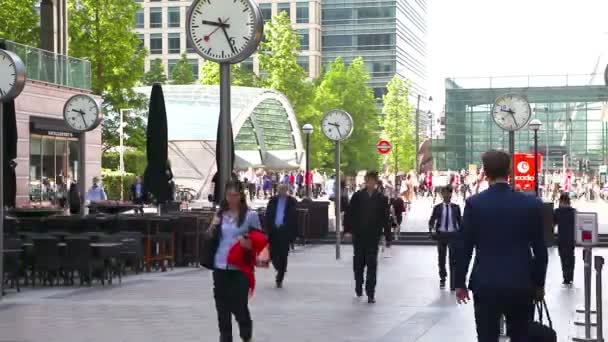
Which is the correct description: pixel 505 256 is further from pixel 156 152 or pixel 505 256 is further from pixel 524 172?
pixel 524 172

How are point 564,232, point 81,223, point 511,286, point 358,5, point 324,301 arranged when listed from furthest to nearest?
point 358,5 → point 81,223 → point 564,232 → point 324,301 → point 511,286

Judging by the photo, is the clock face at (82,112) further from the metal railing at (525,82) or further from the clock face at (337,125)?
the metal railing at (525,82)

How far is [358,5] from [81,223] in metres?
123

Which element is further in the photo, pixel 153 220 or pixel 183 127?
pixel 183 127

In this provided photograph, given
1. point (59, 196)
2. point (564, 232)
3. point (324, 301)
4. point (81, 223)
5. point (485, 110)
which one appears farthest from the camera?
point (485, 110)

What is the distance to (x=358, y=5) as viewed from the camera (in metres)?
144

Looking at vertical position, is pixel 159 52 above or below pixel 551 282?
above

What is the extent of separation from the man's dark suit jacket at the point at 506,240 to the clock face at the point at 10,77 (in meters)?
10.1

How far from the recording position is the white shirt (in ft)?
63.2

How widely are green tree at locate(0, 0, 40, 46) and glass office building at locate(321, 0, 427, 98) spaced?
8735 centimetres

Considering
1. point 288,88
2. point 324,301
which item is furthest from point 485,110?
point 324,301

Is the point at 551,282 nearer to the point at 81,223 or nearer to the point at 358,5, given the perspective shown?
the point at 81,223

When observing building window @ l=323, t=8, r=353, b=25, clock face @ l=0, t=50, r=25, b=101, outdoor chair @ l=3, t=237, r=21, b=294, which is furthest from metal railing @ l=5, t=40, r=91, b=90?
building window @ l=323, t=8, r=353, b=25

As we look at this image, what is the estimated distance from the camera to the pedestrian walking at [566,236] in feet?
65.5
